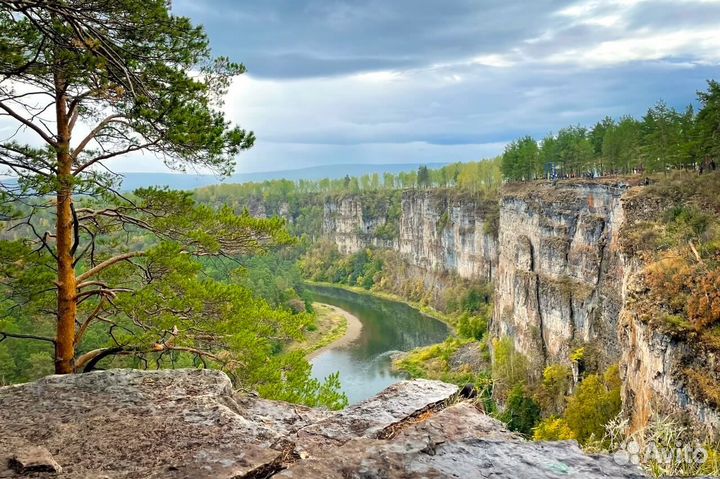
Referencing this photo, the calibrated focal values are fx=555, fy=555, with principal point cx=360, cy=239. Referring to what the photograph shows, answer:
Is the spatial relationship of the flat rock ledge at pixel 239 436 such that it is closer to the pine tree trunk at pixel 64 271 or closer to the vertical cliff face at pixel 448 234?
the pine tree trunk at pixel 64 271

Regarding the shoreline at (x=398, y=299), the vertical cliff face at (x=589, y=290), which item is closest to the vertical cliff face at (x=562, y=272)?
the vertical cliff face at (x=589, y=290)

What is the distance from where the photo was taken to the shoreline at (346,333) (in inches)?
2270

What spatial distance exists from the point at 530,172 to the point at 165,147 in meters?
65.4

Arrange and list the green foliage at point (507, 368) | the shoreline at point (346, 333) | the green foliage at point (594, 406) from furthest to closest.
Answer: the shoreline at point (346, 333)
the green foliage at point (507, 368)
the green foliage at point (594, 406)

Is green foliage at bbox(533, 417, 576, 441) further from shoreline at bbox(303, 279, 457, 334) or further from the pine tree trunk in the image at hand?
shoreline at bbox(303, 279, 457, 334)

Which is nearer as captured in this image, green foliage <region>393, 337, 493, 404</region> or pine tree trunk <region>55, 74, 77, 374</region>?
pine tree trunk <region>55, 74, 77, 374</region>

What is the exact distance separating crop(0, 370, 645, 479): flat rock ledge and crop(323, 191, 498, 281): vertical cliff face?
7210 cm

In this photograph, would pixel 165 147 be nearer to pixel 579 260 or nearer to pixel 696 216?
pixel 696 216

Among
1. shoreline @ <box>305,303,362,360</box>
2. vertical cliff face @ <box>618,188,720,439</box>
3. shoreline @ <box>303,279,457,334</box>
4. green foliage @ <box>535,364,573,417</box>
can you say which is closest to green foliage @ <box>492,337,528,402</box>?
green foliage @ <box>535,364,573,417</box>

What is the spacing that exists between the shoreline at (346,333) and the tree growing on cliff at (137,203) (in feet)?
139

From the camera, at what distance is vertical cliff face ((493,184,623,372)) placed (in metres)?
36.5

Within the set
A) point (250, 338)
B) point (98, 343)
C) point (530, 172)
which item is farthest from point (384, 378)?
point (250, 338)

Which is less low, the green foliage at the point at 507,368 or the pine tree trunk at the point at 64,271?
the pine tree trunk at the point at 64,271

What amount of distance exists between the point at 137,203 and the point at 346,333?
2276 inches
